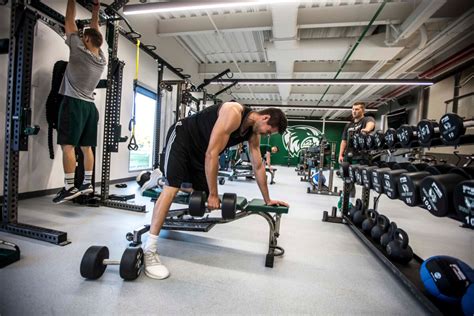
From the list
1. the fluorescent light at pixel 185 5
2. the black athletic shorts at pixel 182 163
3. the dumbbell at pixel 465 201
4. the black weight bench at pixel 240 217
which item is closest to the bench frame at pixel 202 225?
the black weight bench at pixel 240 217

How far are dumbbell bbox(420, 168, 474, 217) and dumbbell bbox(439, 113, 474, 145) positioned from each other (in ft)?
0.53

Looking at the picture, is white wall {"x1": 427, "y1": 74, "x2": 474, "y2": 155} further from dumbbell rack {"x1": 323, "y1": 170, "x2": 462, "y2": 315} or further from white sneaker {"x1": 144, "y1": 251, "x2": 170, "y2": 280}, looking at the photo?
white sneaker {"x1": 144, "y1": 251, "x2": 170, "y2": 280}

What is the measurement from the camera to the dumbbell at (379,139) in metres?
2.08

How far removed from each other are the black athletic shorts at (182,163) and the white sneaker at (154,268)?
0.44m

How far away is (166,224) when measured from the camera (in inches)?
78.0

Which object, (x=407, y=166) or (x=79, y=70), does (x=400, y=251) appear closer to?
(x=407, y=166)

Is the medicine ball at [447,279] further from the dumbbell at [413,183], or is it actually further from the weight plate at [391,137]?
the weight plate at [391,137]

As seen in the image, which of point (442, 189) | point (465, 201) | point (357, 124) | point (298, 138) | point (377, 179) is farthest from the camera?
point (298, 138)

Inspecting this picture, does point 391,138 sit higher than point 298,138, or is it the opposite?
point 298,138

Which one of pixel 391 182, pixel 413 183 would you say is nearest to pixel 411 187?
pixel 413 183

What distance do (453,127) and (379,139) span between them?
904mm

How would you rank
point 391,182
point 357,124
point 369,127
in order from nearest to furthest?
point 391,182 → point 369,127 → point 357,124

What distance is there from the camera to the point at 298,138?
1515 cm

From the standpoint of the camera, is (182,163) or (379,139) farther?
(379,139)
